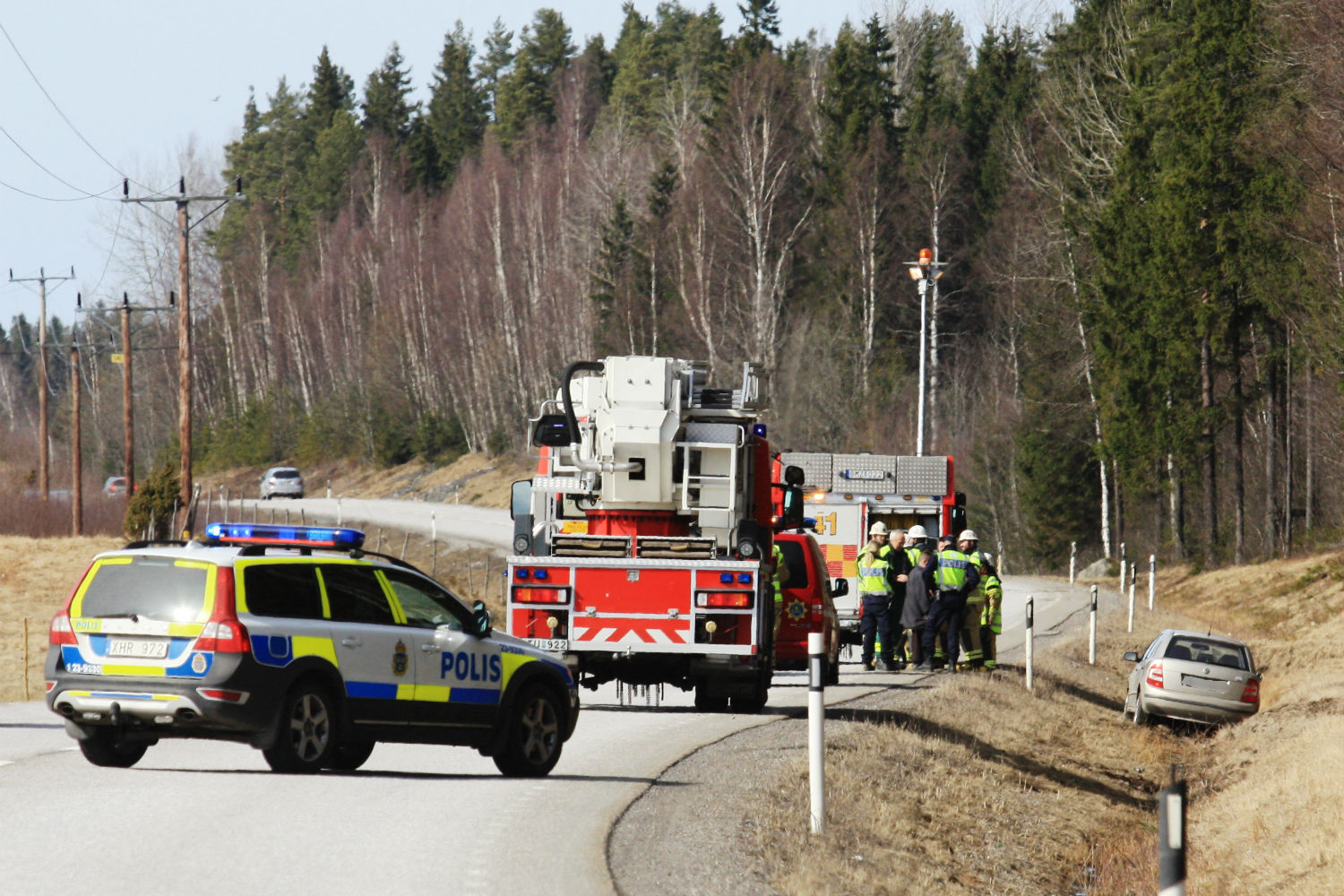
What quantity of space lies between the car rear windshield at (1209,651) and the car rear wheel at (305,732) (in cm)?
1507

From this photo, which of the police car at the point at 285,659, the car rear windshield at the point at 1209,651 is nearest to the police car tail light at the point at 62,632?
the police car at the point at 285,659

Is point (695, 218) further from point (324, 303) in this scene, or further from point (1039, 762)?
point (1039, 762)

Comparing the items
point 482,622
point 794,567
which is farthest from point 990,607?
point 482,622

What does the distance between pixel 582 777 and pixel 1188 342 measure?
4013 centimetres

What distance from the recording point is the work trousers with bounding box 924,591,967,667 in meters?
21.4

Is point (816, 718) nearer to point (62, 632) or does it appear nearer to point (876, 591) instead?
point (62, 632)

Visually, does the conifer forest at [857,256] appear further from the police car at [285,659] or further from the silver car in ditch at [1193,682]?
the police car at [285,659]

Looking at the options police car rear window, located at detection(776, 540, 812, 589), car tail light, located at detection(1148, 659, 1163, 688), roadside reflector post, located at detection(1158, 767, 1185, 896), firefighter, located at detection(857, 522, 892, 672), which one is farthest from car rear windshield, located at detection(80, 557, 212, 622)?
car tail light, located at detection(1148, 659, 1163, 688)

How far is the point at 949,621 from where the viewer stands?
72.0 feet

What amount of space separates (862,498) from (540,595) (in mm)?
11057

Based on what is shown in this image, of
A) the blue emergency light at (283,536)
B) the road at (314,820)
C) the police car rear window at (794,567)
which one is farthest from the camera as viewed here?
the police car rear window at (794,567)

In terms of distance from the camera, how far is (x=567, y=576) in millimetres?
16344

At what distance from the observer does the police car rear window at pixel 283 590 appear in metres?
11.4

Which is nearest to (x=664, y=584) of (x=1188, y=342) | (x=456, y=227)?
(x=1188, y=342)
